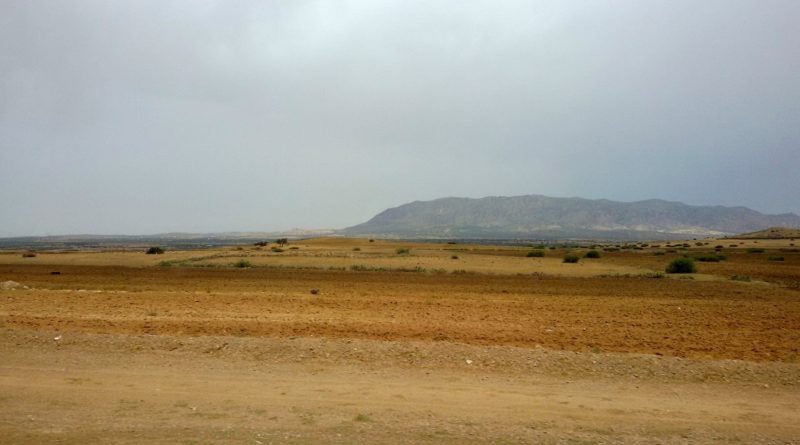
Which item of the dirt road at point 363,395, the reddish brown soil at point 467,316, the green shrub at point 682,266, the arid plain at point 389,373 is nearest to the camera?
the dirt road at point 363,395

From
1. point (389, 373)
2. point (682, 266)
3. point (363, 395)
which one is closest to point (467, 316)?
point (389, 373)

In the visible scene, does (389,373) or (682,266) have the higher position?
(389,373)

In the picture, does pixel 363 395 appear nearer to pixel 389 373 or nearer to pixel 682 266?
pixel 389 373

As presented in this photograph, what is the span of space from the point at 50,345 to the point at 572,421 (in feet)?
37.1

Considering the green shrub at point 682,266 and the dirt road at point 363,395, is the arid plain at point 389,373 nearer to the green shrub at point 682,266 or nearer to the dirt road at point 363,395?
the dirt road at point 363,395

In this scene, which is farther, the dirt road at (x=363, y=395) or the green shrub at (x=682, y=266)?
the green shrub at (x=682, y=266)

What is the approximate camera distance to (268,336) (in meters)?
13.0

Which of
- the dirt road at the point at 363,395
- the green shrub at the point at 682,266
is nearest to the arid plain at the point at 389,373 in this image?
the dirt road at the point at 363,395

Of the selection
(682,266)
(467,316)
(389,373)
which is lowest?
(682,266)

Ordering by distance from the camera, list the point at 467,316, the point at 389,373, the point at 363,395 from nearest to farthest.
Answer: the point at 363,395 < the point at 389,373 < the point at 467,316

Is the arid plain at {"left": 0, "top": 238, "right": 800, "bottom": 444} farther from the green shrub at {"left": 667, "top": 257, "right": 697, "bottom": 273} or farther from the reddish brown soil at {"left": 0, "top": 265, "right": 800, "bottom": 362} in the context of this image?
the green shrub at {"left": 667, "top": 257, "right": 697, "bottom": 273}

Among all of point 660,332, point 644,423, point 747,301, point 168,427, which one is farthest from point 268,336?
point 747,301

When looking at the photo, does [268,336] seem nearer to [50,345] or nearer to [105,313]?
[50,345]

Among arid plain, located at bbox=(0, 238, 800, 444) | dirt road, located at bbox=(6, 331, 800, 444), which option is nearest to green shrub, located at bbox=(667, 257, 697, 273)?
arid plain, located at bbox=(0, 238, 800, 444)
